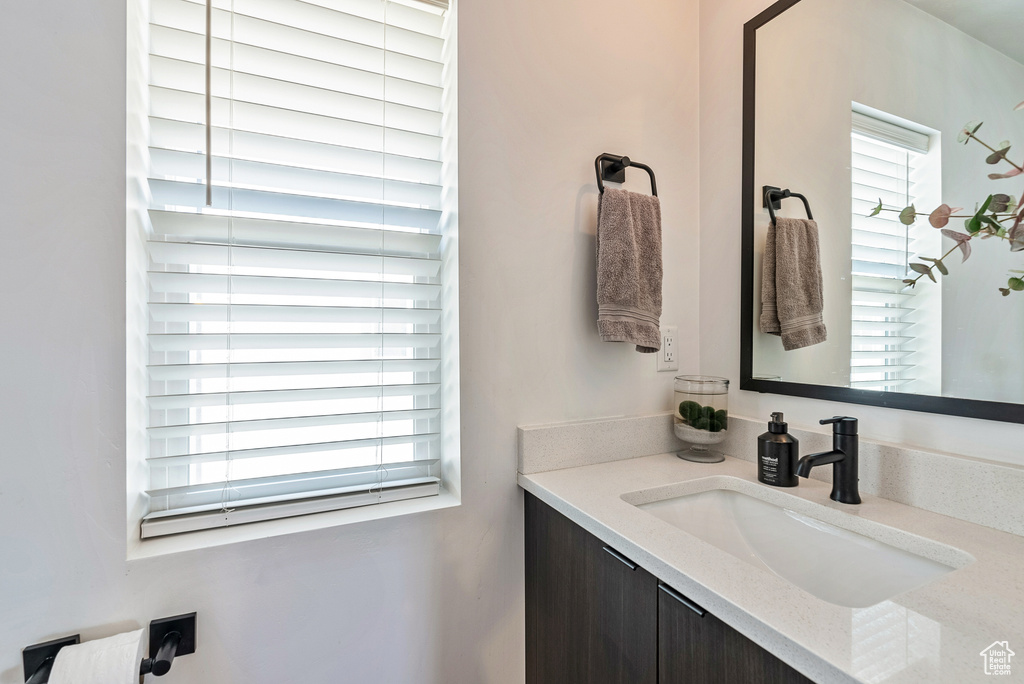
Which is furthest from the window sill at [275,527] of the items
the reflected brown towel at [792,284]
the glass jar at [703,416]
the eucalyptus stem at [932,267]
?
the eucalyptus stem at [932,267]

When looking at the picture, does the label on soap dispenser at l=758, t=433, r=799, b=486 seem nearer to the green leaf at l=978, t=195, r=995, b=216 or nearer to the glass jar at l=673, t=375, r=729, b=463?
the glass jar at l=673, t=375, r=729, b=463

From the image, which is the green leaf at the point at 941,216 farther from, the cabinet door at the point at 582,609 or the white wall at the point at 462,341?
the cabinet door at the point at 582,609

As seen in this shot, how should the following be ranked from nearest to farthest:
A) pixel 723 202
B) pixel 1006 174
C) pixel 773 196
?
1. pixel 1006 174
2. pixel 773 196
3. pixel 723 202

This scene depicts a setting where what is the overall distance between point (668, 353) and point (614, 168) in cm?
52

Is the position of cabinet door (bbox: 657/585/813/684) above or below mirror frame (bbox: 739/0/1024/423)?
below

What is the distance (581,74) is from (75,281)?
1.14 metres

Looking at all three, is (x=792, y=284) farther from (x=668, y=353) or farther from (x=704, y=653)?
(x=704, y=653)

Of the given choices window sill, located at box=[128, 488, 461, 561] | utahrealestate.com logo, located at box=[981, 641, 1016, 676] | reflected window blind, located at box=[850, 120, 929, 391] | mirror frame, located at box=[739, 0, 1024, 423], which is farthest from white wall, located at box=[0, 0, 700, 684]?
utahrealestate.com logo, located at box=[981, 641, 1016, 676]

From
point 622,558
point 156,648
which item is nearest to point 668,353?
point 622,558

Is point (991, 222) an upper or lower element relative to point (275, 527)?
upper

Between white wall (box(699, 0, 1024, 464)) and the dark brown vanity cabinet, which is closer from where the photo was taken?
the dark brown vanity cabinet

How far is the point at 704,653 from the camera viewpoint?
2.05 feet

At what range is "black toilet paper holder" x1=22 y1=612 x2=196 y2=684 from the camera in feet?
2.39

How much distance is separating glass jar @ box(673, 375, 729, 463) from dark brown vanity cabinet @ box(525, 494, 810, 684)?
0.43 meters
